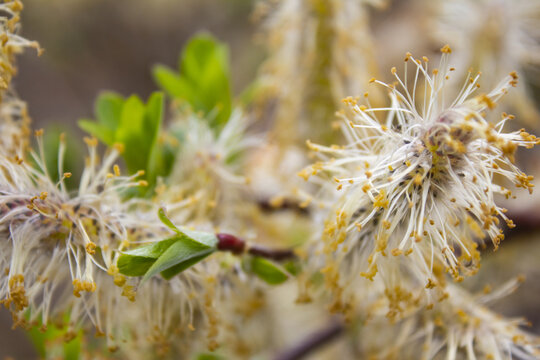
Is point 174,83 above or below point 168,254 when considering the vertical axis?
above

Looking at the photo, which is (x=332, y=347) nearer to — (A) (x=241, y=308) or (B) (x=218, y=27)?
(A) (x=241, y=308)

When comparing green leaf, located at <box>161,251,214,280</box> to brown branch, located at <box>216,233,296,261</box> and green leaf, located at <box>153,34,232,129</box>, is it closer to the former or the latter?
brown branch, located at <box>216,233,296,261</box>

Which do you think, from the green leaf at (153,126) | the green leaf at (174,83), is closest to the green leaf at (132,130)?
the green leaf at (153,126)

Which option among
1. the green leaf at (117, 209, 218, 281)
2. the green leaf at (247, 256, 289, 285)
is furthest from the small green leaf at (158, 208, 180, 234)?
the green leaf at (247, 256, 289, 285)

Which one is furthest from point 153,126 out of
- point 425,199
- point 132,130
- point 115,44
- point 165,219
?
point 115,44

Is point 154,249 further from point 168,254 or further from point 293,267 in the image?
point 293,267

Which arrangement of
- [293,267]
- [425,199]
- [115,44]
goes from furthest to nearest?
1. [115,44]
2. [293,267]
3. [425,199]
